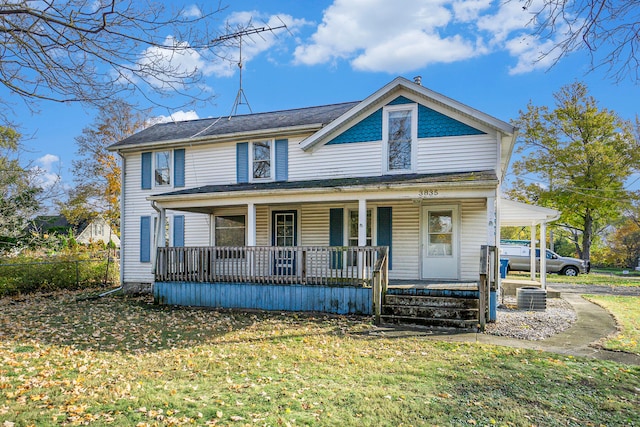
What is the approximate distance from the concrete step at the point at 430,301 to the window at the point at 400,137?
13.6 ft

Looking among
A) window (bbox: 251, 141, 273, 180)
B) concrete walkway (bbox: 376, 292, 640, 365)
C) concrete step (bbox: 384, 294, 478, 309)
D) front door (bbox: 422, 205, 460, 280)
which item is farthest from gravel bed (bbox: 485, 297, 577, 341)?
window (bbox: 251, 141, 273, 180)

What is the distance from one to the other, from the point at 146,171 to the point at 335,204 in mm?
7526

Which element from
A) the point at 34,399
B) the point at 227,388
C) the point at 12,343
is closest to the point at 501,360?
the point at 227,388

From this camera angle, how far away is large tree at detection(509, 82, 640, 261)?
81.0ft

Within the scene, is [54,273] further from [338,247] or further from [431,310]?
[431,310]

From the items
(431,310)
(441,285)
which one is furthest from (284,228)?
(431,310)

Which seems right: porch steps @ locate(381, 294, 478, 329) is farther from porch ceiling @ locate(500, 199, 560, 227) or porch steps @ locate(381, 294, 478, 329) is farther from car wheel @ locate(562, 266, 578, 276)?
car wheel @ locate(562, 266, 578, 276)

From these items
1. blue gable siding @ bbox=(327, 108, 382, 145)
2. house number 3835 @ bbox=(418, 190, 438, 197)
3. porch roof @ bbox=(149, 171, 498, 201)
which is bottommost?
Answer: house number 3835 @ bbox=(418, 190, 438, 197)

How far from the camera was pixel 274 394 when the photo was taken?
4699 millimetres

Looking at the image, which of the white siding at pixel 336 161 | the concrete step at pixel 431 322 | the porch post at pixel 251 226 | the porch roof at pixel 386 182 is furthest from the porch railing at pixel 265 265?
the white siding at pixel 336 161

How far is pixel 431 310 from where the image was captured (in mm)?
9195

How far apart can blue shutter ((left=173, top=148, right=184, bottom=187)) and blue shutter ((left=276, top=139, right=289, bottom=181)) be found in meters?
3.81

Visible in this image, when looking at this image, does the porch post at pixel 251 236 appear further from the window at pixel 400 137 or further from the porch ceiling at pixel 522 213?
the porch ceiling at pixel 522 213

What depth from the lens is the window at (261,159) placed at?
14102mm
